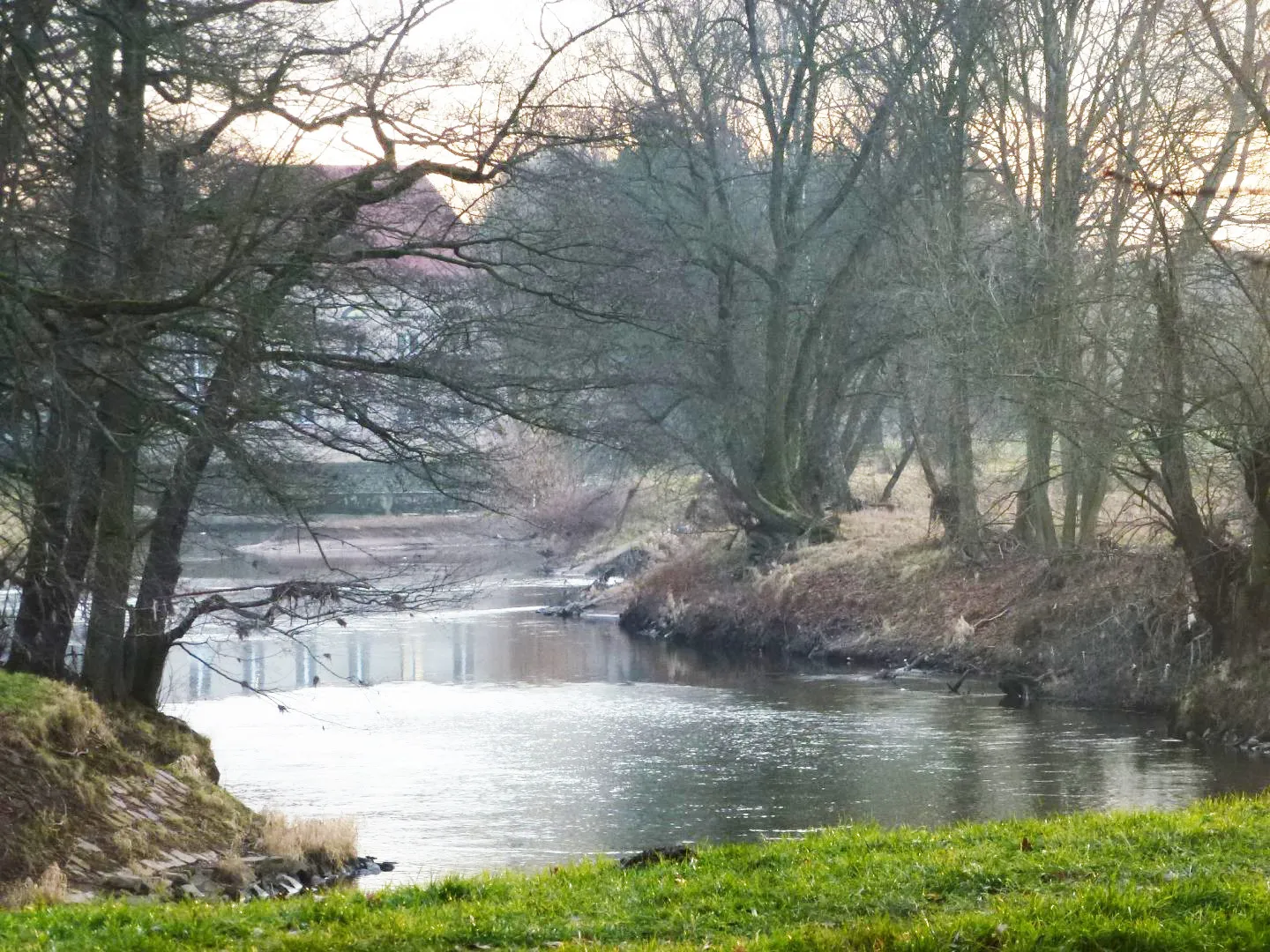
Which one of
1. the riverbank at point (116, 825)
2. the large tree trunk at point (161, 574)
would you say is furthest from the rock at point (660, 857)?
the large tree trunk at point (161, 574)

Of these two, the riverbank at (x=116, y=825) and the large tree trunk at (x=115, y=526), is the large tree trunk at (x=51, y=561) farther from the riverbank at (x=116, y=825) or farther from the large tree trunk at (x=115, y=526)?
the riverbank at (x=116, y=825)

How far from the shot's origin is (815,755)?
19.8 meters

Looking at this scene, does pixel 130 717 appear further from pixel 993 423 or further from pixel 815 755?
pixel 993 423

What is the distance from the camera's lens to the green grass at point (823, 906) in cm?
625

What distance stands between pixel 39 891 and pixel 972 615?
21.6 m

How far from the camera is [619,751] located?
67.3ft

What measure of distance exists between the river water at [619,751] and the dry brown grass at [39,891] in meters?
2.99

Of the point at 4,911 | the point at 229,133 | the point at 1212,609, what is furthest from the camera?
the point at 1212,609

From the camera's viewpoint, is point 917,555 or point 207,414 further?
point 917,555

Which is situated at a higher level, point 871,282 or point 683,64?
point 683,64

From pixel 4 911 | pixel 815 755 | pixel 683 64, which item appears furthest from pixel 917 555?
pixel 4 911

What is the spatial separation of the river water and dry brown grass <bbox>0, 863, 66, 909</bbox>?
299 cm

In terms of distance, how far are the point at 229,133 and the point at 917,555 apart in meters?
21.8

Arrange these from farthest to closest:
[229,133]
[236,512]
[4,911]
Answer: [236,512], [229,133], [4,911]
